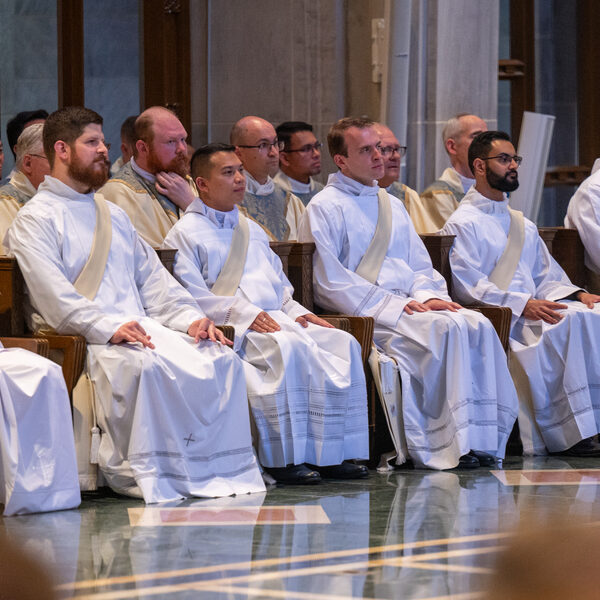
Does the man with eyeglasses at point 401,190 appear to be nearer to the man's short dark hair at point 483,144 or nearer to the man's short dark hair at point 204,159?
the man's short dark hair at point 483,144

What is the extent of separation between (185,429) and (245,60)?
13.1ft

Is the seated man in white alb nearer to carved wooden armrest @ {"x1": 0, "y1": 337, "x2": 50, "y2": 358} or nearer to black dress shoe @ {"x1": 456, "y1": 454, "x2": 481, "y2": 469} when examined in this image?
black dress shoe @ {"x1": 456, "y1": 454, "x2": 481, "y2": 469}

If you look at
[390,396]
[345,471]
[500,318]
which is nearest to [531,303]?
[500,318]

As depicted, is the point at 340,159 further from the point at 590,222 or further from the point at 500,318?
the point at 590,222

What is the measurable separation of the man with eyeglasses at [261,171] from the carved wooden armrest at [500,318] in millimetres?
1244

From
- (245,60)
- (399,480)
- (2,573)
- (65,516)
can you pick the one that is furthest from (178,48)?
(2,573)

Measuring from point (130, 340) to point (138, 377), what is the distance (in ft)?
0.55

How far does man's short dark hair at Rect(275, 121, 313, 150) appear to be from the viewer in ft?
25.5

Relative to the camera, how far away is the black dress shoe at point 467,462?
6.15 meters

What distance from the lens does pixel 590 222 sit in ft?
24.6

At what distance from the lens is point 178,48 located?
9.02 meters

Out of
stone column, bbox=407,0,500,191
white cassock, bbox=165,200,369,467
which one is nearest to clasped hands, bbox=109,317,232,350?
white cassock, bbox=165,200,369,467

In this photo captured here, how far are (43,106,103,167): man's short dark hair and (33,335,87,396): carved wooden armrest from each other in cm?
86

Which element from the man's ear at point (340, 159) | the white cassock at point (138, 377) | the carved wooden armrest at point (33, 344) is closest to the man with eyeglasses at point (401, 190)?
the man's ear at point (340, 159)
